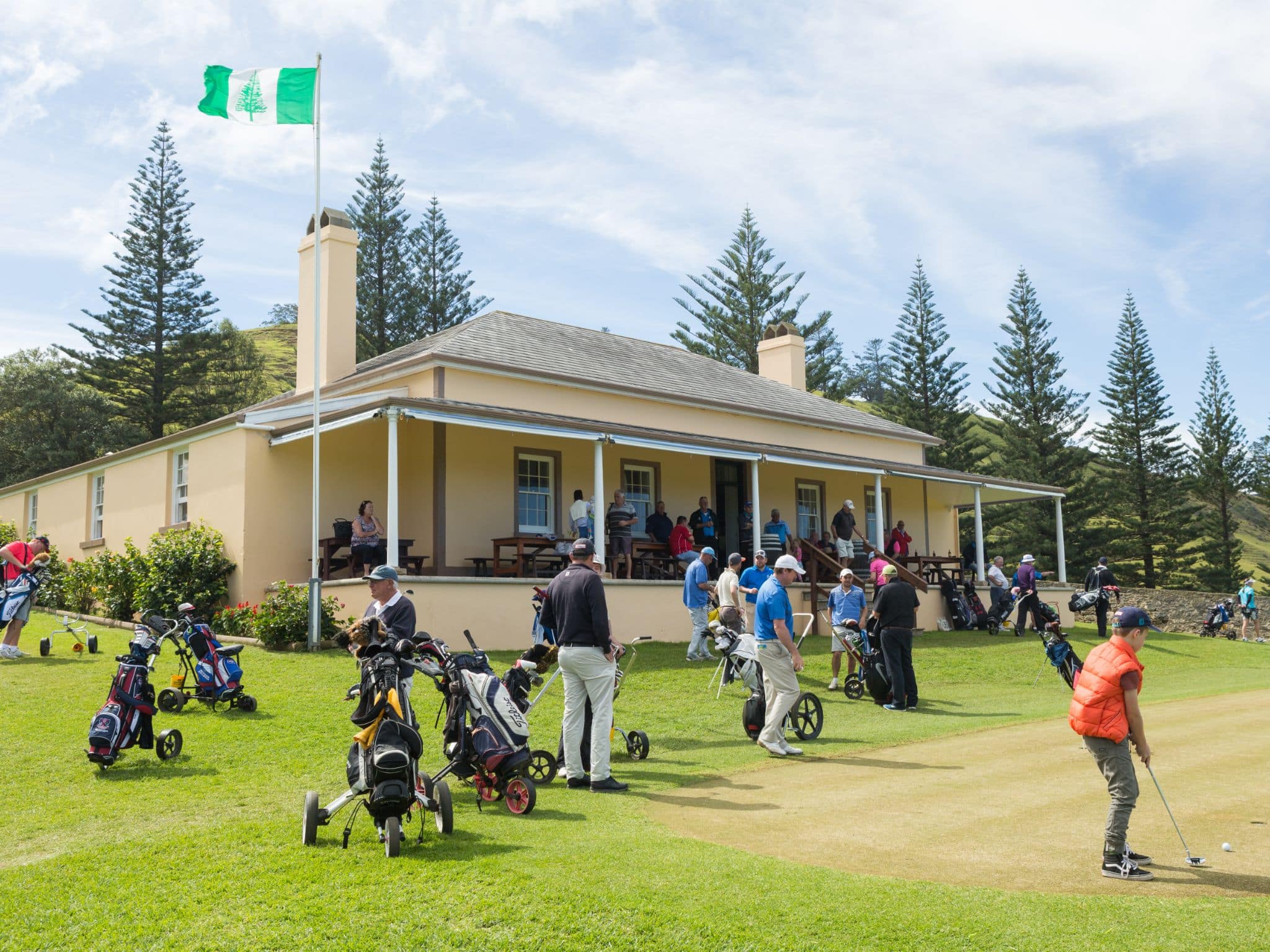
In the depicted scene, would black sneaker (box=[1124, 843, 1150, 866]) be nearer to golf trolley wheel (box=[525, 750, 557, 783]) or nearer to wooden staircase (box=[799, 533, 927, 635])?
golf trolley wheel (box=[525, 750, 557, 783])

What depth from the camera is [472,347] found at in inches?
809

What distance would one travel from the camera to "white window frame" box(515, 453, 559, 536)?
19.8 metres

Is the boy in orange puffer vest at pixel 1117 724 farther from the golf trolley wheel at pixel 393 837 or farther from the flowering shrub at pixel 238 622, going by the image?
the flowering shrub at pixel 238 622

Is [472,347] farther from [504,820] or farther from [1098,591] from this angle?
[504,820]

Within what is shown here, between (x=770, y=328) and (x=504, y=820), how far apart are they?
27.4 m

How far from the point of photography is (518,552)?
1694 centimetres

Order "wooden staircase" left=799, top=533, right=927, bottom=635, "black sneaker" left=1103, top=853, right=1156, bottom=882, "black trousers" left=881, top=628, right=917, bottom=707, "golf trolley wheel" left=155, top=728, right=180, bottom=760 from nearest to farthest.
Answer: "black sneaker" left=1103, top=853, right=1156, bottom=882 < "golf trolley wheel" left=155, top=728, right=180, bottom=760 < "black trousers" left=881, top=628, right=917, bottom=707 < "wooden staircase" left=799, top=533, right=927, bottom=635

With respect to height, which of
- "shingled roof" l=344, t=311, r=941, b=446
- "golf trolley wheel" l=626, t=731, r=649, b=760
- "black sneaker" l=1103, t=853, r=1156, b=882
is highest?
"shingled roof" l=344, t=311, r=941, b=446

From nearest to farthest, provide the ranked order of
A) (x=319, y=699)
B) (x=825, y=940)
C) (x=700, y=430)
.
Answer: (x=825, y=940) < (x=319, y=699) < (x=700, y=430)

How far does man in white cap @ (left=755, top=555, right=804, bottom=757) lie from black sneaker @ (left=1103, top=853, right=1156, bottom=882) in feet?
13.6

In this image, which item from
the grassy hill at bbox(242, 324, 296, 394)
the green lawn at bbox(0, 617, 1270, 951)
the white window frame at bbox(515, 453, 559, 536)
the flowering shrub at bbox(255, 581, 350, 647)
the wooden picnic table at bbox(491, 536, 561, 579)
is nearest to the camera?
the green lawn at bbox(0, 617, 1270, 951)

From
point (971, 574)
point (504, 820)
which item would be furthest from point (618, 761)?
point (971, 574)

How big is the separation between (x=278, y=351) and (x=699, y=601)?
7606 cm

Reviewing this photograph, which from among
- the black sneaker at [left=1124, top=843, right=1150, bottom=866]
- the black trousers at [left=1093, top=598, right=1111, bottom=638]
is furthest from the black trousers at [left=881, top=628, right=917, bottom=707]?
the black trousers at [left=1093, top=598, right=1111, bottom=638]
